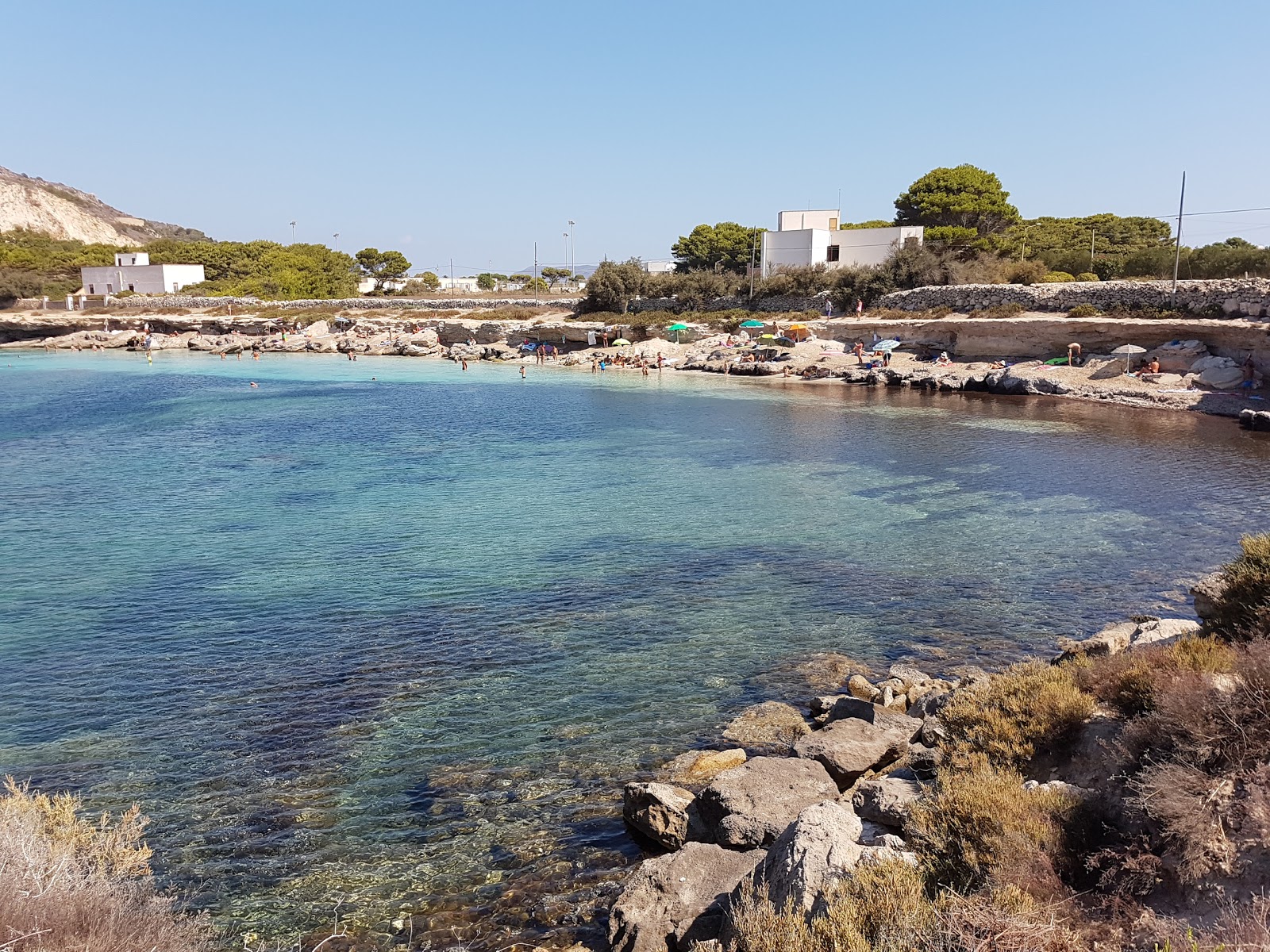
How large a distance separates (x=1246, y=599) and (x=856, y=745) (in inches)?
169

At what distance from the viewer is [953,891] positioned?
4.84 meters

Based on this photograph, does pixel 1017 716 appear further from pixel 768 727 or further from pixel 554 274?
pixel 554 274

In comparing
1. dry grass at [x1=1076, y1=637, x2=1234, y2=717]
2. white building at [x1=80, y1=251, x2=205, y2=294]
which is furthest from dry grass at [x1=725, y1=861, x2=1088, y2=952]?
white building at [x1=80, y1=251, x2=205, y2=294]

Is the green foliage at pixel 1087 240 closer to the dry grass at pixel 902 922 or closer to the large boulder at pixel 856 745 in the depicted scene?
the large boulder at pixel 856 745

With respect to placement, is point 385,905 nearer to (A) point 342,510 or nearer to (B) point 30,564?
(B) point 30,564

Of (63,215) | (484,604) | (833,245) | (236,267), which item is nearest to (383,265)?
(236,267)

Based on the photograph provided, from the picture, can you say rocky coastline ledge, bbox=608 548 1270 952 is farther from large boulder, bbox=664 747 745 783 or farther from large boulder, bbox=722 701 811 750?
large boulder, bbox=722 701 811 750

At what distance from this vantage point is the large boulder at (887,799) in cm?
684

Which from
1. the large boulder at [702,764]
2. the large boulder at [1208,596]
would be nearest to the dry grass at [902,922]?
the large boulder at [702,764]

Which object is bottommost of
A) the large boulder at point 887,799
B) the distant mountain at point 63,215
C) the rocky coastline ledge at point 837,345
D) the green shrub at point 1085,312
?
the large boulder at point 887,799

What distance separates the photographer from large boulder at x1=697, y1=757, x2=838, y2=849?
7.23 metres

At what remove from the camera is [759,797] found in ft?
25.1

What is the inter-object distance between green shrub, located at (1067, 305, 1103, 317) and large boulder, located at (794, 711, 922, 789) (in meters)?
42.2

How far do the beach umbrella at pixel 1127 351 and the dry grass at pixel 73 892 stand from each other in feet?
146
